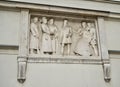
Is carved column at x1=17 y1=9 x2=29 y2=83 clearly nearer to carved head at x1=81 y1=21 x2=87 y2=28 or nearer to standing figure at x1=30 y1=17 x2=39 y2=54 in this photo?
standing figure at x1=30 y1=17 x2=39 y2=54

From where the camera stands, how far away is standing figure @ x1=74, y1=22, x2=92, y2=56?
14.9 ft

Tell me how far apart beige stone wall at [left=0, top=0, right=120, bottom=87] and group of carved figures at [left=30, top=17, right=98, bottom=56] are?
36 centimetres

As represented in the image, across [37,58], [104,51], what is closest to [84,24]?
[104,51]

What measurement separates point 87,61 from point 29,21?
1.64m

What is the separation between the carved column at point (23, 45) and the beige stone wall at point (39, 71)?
99mm

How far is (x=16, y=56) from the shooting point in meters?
4.07

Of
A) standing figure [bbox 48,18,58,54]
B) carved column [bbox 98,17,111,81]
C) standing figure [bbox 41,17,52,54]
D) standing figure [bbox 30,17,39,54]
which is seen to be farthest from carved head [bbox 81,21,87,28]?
standing figure [bbox 30,17,39,54]

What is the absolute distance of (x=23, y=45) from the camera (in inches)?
162

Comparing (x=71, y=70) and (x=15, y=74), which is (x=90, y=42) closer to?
(x=71, y=70)

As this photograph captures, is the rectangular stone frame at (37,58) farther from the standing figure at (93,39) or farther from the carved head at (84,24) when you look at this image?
the carved head at (84,24)

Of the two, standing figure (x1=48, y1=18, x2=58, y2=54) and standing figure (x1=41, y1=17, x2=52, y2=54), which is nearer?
standing figure (x1=41, y1=17, x2=52, y2=54)

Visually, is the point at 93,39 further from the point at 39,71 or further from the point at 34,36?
the point at 39,71

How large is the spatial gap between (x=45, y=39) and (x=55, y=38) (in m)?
0.25

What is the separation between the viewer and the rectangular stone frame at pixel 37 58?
3.97 meters
